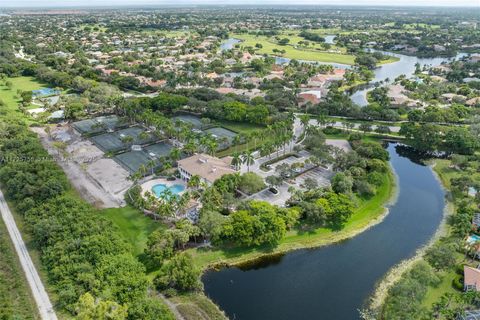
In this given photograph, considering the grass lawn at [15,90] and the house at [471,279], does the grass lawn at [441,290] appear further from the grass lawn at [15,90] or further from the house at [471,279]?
the grass lawn at [15,90]

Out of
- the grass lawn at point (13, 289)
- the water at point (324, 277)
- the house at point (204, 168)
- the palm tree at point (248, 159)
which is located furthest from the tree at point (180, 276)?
the palm tree at point (248, 159)

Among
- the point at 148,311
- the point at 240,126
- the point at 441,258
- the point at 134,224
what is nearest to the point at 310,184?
the point at 441,258

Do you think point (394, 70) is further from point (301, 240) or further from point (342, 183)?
point (301, 240)

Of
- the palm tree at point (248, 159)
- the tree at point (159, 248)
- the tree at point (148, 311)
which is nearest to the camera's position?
the tree at point (148, 311)

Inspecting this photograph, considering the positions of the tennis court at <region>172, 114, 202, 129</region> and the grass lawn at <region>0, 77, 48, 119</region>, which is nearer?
the tennis court at <region>172, 114, 202, 129</region>

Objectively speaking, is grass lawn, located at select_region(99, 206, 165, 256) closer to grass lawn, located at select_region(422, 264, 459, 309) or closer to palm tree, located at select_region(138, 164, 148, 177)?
palm tree, located at select_region(138, 164, 148, 177)

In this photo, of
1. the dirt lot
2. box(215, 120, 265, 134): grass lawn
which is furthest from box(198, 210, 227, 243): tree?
box(215, 120, 265, 134): grass lawn
